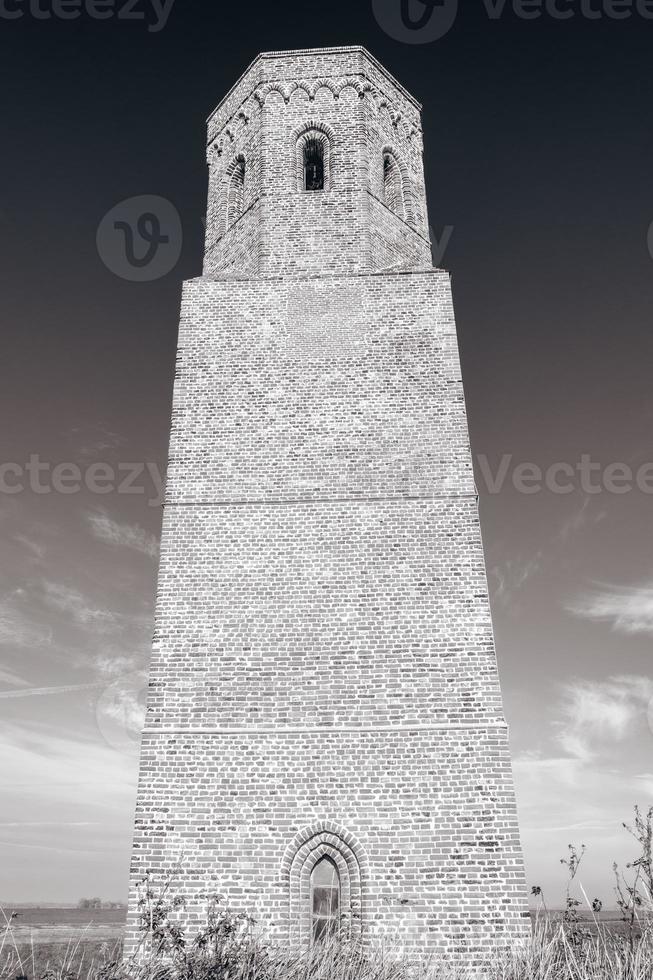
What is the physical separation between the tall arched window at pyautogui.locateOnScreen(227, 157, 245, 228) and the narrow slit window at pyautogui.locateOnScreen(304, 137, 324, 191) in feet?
4.16

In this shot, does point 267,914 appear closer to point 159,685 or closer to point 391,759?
point 391,759

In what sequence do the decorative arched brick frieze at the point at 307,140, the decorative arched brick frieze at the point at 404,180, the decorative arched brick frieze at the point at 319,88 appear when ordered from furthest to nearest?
the decorative arched brick frieze at the point at 404,180
the decorative arched brick frieze at the point at 319,88
the decorative arched brick frieze at the point at 307,140

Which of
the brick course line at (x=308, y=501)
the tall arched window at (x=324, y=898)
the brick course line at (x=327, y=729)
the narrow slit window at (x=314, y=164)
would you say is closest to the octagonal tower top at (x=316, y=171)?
the narrow slit window at (x=314, y=164)

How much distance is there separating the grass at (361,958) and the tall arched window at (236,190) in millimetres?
11219

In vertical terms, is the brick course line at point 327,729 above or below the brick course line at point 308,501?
below

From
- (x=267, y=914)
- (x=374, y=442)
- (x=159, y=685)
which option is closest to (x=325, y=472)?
(x=374, y=442)

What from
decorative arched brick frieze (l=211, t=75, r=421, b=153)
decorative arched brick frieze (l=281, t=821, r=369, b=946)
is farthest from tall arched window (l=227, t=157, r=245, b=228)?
Answer: decorative arched brick frieze (l=281, t=821, r=369, b=946)

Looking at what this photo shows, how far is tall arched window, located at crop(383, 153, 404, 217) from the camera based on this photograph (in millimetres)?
13477

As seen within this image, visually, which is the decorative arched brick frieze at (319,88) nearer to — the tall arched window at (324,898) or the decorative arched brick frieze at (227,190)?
the decorative arched brick frieze at (227,190)

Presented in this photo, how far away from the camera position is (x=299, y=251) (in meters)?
11.7

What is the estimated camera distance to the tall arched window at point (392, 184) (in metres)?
13.5

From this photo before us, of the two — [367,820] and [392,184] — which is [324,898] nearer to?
[367,820]

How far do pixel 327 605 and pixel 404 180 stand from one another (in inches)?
347

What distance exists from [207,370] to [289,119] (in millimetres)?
5645
